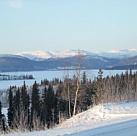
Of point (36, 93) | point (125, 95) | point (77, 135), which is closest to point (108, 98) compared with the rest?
point (125, 95)

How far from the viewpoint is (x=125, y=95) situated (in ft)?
123

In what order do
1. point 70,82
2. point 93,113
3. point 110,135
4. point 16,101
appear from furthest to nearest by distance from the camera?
1. point 16,101
2. point 70,82
3. point 93,113
4. point 110,135

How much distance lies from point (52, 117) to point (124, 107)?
110 feet

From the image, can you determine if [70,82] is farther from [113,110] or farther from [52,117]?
[113,110]

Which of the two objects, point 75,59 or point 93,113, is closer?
point 93,113

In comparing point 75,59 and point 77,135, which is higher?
point 75,59

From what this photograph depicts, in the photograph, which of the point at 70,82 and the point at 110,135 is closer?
the point at 110,135

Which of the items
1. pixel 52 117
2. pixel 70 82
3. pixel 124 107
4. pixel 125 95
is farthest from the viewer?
pixel 52 117

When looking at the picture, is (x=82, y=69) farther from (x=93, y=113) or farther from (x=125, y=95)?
(x=93, y=113)

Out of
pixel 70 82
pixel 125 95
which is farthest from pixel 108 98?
pixel 70 82

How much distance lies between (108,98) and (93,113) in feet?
37.8

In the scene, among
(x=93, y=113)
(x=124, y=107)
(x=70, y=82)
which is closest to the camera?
(x=93, y=113)

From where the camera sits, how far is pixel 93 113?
2302 centimetres

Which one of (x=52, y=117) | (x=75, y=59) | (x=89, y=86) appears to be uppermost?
(x=75, y=59)
